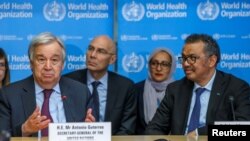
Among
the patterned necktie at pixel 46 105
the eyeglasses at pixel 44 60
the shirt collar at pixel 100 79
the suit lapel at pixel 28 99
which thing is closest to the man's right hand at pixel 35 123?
the patterned necktie at pixel 46 105

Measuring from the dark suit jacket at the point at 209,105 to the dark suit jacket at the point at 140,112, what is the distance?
748 mm

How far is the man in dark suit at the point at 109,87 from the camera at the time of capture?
4.26 meters

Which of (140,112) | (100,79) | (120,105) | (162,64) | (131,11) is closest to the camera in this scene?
(120,105)

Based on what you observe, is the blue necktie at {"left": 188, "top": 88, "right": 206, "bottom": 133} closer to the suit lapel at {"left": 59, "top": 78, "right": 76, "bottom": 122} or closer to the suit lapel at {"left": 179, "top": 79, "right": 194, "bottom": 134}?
the suit lapel at {"left": 179, "top": 79, "right": 194, "bottom": 134}

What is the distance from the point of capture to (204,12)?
494 centimetres

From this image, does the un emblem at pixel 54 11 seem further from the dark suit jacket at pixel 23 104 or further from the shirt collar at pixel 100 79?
the dark suit jacket at pixel 23 104

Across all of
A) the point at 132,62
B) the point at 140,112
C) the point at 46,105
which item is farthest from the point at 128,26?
the point at 46,105

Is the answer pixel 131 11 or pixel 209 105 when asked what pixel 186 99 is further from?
pixel 131 11

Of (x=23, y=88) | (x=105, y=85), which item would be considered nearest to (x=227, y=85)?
(x=105, y=85)

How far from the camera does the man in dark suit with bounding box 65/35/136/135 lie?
426cm

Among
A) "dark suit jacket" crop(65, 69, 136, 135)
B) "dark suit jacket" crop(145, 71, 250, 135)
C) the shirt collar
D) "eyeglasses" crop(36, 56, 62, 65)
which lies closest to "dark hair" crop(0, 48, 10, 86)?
the shirt collar

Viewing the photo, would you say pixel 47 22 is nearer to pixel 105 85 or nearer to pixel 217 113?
pixel 105 85

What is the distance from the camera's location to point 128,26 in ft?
16.1

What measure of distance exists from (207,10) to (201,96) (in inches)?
56.4
